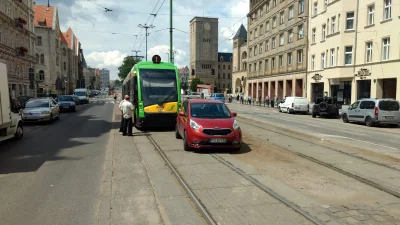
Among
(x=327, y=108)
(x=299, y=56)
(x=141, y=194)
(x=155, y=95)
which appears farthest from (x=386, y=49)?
(x=141, y=194)

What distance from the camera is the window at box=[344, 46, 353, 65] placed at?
3281 cm

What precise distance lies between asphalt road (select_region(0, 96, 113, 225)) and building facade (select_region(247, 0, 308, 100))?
3733cm

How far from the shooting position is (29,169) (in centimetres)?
815

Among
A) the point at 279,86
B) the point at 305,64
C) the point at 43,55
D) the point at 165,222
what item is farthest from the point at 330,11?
the point at 43,55

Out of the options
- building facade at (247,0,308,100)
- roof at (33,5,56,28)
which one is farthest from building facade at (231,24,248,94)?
roof at (33,5,56,28)

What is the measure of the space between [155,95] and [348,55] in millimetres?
24427

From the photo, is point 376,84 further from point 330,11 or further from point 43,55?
point 43,55

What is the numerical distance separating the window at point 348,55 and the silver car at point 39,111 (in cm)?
2640

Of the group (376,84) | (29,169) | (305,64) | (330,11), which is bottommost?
(29,169)

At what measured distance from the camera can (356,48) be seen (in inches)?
1261

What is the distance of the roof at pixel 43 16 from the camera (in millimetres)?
70025

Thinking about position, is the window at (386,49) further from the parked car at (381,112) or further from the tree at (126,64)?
the tree at (126,64)

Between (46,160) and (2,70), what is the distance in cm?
433

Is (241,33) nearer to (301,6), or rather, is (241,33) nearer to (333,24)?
(301,6)
